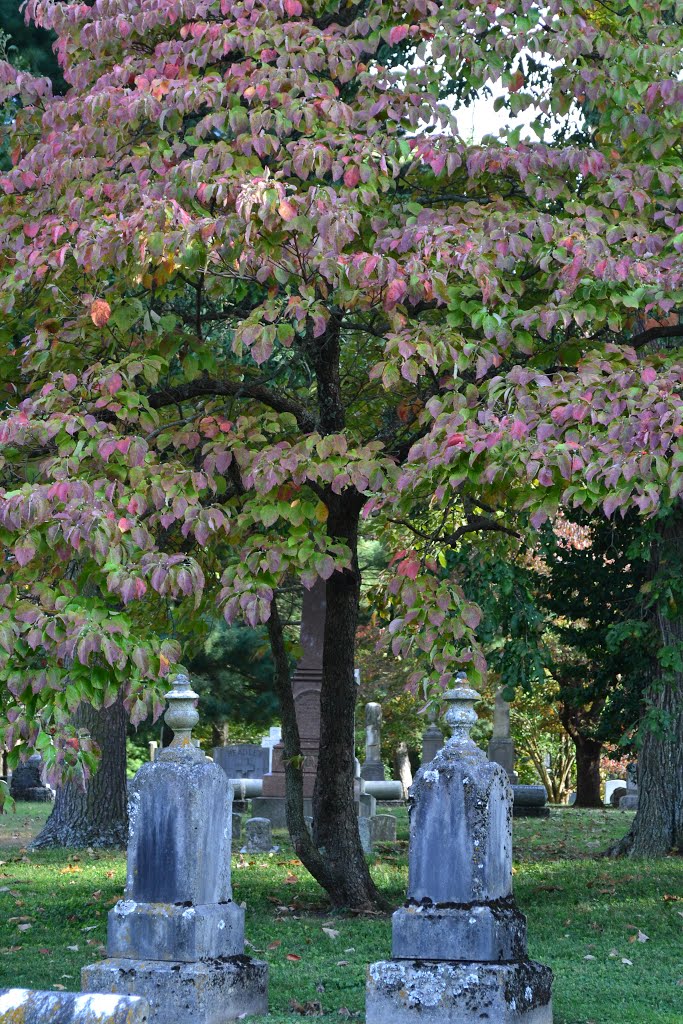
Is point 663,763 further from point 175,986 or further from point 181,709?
point 175,986

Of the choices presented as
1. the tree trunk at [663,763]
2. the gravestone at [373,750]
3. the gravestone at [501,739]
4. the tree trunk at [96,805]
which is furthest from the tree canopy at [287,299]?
the gravestone at [373,750]

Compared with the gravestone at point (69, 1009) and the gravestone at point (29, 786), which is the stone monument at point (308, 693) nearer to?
the gravestone at point (29, 786)

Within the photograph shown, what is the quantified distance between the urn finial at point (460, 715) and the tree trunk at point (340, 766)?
409 centimetres

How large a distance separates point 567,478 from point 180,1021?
349 centimetres

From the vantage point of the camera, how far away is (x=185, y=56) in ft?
27.7

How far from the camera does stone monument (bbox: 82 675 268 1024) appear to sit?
251 inches

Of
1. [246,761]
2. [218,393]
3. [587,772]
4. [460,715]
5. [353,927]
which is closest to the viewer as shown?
[460,715]

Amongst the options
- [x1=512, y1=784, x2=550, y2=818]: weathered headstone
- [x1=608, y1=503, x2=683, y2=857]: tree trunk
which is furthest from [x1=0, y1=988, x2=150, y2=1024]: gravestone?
[x1=512, y1=784, x2=550, y2=818]: weathered headstone

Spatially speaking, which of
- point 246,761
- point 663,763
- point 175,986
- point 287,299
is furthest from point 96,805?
point 175,986

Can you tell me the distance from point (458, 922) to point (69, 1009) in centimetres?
326

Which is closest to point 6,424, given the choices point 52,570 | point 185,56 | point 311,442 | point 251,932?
point 52,570

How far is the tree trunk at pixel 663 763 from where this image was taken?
13.7 metres

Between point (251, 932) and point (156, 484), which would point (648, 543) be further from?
point (156, 484)

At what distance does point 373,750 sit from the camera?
89.7 ft
